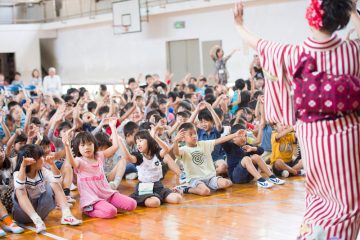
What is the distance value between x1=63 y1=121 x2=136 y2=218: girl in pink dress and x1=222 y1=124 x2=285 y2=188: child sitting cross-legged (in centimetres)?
140

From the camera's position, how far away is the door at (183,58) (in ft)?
49.3

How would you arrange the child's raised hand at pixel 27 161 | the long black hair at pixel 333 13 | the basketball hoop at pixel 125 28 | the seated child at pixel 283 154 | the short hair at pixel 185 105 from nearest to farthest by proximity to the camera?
the long black hair at pixel 333 13
the child's raised hand at pixel 27 161
the seated child at pixel 283 154
the short hair at pixel 185 105
the basketball hoop at pixel 125 28

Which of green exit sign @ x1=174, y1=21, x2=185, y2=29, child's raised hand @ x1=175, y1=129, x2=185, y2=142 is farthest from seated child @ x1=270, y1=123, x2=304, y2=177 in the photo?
green exit sign @ x1=174, y1=21, x2=185, y2=29

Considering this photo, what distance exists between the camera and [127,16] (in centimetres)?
1602

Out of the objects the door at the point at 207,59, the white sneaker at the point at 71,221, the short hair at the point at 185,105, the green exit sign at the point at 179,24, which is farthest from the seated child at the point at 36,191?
the green exit sign at the point at 179,24

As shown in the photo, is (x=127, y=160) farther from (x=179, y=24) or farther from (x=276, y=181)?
(x=179, y=24)

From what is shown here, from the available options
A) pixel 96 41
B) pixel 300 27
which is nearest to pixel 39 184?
pixel 300 27

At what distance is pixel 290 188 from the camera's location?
227 inches

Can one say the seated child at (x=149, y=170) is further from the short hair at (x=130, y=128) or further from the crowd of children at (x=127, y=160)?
the short hair at (x=130, y=128)

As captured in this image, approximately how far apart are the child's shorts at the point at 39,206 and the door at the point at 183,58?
34.1ft

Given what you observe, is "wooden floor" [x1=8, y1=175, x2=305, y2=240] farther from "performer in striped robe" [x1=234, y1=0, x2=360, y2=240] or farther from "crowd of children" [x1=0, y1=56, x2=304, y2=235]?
"performer in striped robe" [x1=234, y1=0, x2=360, y2=240]

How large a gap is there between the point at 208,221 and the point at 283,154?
2114 millimetres

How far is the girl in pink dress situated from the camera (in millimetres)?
5027

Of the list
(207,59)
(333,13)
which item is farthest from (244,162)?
(207,59)
